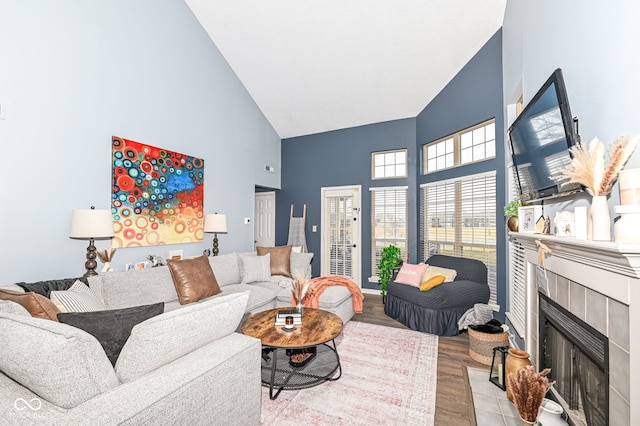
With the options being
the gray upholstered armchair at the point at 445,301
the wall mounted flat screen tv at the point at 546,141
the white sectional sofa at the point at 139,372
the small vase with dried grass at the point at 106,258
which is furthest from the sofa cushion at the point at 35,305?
the gray upholstered armchair at the point at 445,301

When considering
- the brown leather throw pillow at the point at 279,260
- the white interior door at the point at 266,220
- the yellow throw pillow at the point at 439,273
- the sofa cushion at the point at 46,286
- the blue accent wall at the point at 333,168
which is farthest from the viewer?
the white interior door at the point at 266,220

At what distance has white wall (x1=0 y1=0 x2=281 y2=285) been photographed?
260 centimetres

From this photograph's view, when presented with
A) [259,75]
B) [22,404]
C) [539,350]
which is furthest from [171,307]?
[259,75]

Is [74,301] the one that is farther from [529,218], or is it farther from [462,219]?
[462,219]

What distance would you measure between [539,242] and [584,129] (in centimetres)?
68

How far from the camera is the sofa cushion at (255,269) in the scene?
4.18 metres

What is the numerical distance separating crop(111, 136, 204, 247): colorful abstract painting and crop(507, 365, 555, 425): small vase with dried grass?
3831 mm

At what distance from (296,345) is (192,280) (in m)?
1.66

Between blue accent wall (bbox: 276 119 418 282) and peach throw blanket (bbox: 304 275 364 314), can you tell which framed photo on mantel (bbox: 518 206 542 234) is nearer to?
peach throw blanket (bbox: 304 275 364 314)

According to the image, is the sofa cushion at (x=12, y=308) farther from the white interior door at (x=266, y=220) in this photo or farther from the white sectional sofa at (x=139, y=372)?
the white interior door at (x=266, y=220)

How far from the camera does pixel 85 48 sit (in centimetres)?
308

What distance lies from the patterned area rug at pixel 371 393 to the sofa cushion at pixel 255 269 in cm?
159

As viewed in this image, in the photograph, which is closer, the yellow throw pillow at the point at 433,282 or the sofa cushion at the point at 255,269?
the yellow throw pillow at the point at 433,282

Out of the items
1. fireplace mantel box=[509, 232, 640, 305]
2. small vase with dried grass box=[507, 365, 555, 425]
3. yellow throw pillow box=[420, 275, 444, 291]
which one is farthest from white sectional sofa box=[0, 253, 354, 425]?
yellow throw pillow box=[420, 275, 444, 291]
